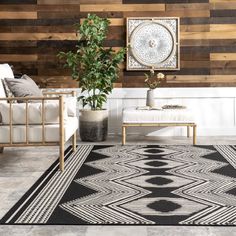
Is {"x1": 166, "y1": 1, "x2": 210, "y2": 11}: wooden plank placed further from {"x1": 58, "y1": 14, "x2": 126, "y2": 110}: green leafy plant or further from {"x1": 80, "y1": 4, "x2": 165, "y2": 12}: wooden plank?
{"x1": 58, "y1": 14, "x2": 126, "y2": 110}: green leafy plant

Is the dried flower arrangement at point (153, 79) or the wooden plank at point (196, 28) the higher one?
the wooden plank at point (196, 28)

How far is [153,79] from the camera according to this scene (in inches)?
251

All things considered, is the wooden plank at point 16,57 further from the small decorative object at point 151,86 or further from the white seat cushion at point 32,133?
the white seat cushion at point 32,133

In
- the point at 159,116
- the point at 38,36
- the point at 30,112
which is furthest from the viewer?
the point at 38,36

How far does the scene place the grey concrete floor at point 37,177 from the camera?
2.46m

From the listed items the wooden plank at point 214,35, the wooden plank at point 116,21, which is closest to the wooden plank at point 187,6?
the wooden plank at point 214,35

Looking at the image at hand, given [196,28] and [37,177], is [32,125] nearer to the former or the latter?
[37,177]

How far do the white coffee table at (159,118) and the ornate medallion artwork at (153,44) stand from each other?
1.05m

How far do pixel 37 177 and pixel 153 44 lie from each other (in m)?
3.14

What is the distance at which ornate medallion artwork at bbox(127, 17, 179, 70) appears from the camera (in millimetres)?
6301

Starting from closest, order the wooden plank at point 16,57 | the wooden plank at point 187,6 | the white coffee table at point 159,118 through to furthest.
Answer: the white coffee table at point 159,118 < the wooden plank at point 187,6 < the wooden plank at point 16,57

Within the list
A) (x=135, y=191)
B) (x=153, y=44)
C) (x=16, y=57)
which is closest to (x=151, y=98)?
(x=153, y=44)

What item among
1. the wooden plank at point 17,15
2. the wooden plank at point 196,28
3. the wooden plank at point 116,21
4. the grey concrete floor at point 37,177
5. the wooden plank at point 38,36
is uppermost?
the wooden plank at point 17,15

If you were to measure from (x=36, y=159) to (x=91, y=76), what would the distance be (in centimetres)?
157
